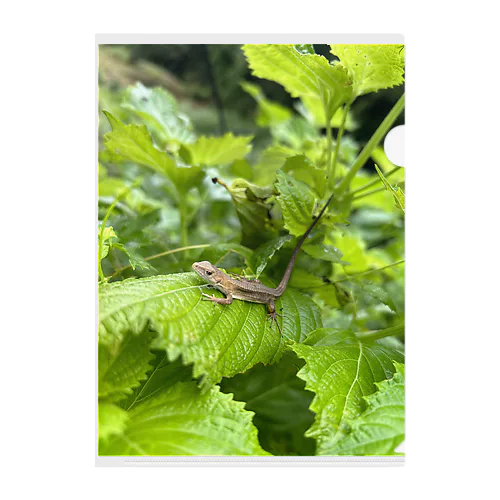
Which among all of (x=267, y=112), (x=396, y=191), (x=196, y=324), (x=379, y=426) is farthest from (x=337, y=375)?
(x=267, y=112)

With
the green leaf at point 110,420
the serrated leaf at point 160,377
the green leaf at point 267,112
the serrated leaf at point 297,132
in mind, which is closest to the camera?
the green leaf at point 110,420

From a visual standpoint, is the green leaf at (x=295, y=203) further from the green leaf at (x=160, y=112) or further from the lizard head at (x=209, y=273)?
the green leaf at (x=160, y=112)

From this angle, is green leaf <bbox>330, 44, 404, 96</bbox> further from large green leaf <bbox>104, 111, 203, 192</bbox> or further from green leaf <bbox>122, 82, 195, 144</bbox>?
green leaf <bbox>122, 82, 195, 144</bbox>

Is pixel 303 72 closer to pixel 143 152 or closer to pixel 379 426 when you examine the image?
pixel 143 152

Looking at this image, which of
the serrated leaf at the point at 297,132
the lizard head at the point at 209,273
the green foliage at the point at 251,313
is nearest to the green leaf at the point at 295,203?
the green foliage at the point at 251,313

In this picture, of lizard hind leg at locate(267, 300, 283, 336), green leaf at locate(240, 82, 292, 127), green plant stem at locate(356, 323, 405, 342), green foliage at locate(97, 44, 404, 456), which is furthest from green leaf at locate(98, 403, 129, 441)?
green leaf at locate(240, 82, 292, 127)

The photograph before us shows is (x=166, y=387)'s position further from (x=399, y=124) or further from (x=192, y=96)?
(x=192, y=96)

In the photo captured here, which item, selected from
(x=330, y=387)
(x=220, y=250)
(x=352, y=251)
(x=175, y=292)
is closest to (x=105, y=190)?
(x=220, y=250)

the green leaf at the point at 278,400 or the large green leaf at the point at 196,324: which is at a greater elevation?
the large green leaf at the point at 196,324
